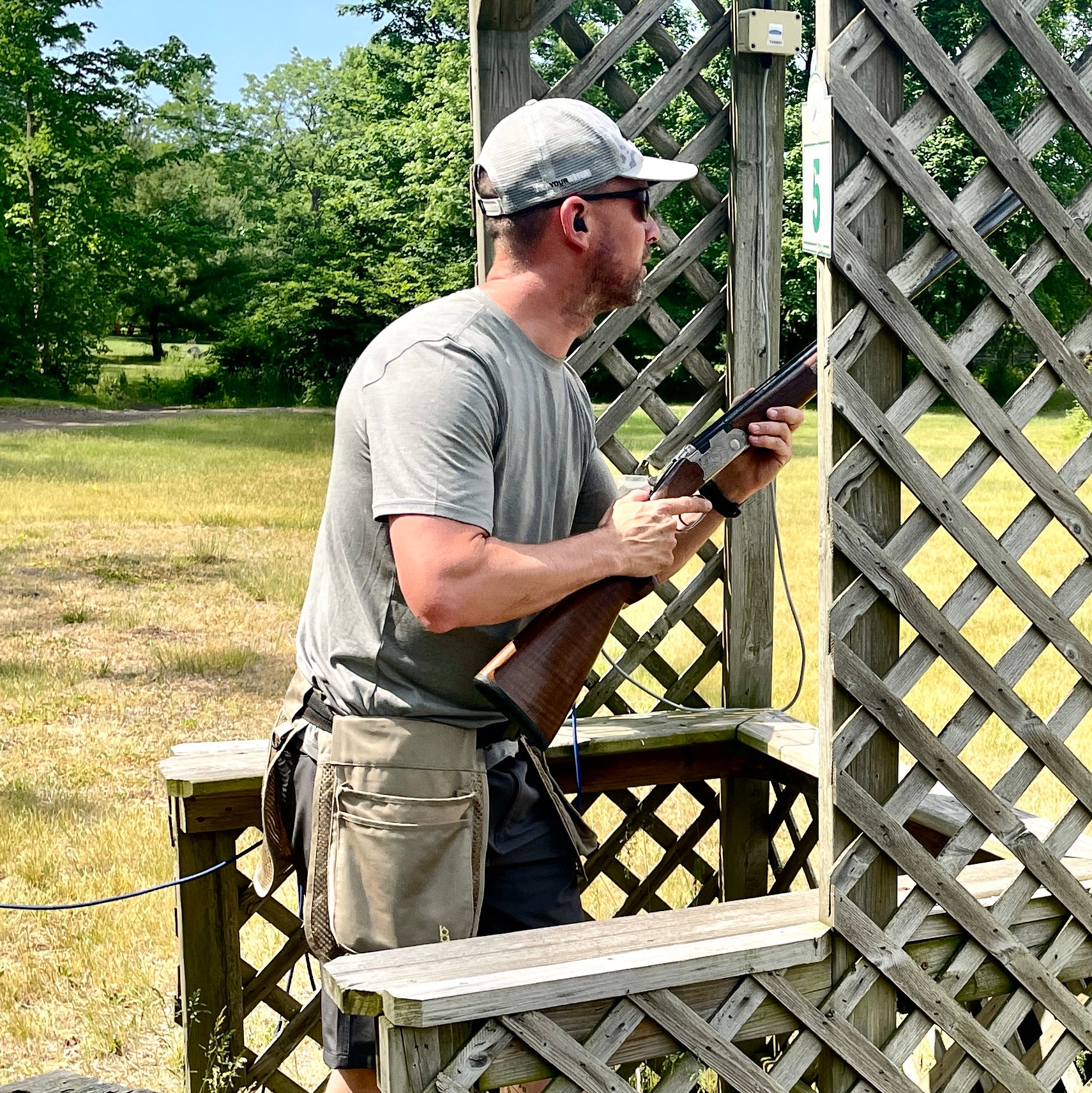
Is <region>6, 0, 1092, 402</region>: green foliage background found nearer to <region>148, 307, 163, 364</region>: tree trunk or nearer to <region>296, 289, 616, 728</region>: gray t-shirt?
<region>148, 307, 163, 364</region>: tree trunk

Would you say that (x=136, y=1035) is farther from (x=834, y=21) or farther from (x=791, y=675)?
(x=791, y=675)

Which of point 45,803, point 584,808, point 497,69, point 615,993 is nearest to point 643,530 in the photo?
point 615,993

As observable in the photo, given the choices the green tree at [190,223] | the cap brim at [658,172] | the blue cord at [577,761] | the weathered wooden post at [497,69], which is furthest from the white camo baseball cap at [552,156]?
the green tree at [190,223]

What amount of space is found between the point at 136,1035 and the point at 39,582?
9.03 m

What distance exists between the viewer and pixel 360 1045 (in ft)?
7.91

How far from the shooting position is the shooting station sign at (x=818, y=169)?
217 centimetres

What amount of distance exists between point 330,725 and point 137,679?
688 centimetres

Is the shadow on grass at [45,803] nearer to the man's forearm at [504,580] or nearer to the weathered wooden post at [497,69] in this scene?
the weathered wooden post at [497,69]

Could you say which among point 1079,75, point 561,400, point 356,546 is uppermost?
point 1079,75

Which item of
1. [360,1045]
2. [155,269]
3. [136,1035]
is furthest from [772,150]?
[155,269]

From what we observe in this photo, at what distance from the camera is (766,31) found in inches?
146

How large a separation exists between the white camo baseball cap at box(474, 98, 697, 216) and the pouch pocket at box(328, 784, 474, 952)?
115 cm

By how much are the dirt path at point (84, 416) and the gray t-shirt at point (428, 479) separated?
2691 cm

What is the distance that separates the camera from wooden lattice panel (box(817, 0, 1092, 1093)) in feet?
7.23
